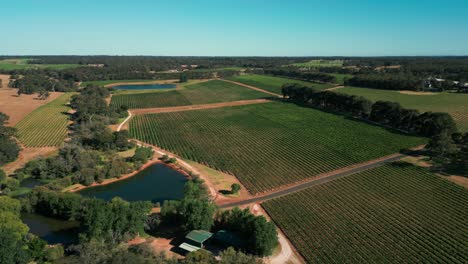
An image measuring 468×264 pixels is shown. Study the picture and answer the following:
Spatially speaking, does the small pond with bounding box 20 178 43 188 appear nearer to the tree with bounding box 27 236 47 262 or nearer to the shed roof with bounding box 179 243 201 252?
the tree with bounding box 27 236 47 262

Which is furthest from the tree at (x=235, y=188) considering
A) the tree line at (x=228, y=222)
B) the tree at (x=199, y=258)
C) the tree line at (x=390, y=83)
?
the tree line at (x=390, y=83)

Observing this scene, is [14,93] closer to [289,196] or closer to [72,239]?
[72,239]

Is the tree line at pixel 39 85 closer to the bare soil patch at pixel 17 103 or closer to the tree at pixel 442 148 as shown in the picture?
the bare soil patch at pixel 17 103

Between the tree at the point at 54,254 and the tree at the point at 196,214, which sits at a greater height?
the tree at the point at 196,214

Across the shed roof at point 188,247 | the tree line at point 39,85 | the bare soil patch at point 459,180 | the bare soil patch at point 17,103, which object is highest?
the tree line at point 39,85

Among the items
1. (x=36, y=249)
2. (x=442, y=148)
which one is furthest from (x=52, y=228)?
(x=442, y=148)

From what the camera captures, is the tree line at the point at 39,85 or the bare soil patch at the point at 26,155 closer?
the bare soil patch at the point at 26,155

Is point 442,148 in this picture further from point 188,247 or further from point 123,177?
point 123,177
